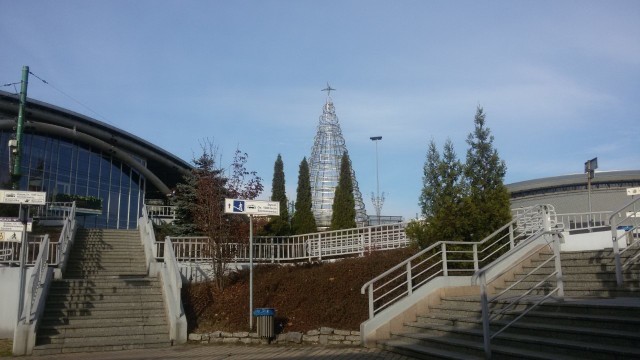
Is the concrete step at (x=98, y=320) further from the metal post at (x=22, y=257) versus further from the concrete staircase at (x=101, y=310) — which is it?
the metal post at (x=22, y=257)

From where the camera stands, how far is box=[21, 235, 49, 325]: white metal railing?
1091 centimetres

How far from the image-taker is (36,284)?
466 inches

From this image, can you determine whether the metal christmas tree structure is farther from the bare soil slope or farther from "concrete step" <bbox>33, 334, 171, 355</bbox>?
"concrete step" <bbox>33, 334, 171, 355</bbox>

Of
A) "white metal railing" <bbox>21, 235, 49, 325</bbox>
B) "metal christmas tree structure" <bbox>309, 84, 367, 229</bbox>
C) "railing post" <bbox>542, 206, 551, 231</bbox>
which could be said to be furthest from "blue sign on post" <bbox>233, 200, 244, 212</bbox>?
"metal christmas tree structure" <bbox>309, 84, 367, 229</bbox>

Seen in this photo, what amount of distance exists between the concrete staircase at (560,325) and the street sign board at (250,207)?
4.01 m

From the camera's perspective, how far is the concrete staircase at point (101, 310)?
11156mm

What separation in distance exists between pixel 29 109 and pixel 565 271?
3204 centimetres

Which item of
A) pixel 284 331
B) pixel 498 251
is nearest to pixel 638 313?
pixel 498 251

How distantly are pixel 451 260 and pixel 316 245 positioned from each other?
25.1 ft

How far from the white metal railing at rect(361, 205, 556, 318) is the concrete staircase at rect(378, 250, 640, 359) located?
3.24 feet

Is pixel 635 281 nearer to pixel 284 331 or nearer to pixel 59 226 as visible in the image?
pixel 284 331

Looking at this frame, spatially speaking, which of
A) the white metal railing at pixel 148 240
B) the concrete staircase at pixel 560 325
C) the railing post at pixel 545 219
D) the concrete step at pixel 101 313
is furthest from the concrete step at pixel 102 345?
the railing post at pixel 545 219

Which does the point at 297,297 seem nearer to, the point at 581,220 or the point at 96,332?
the point at 96,332

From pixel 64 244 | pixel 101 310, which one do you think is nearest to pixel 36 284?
pixel 101 310
